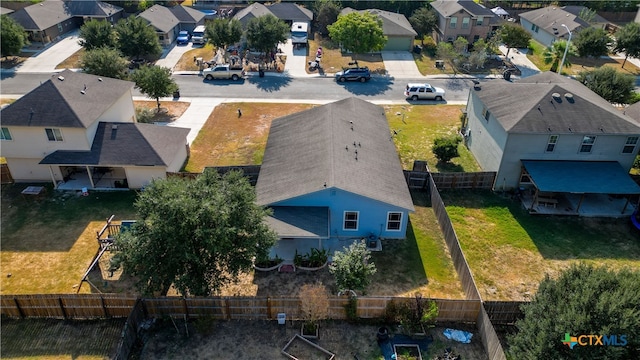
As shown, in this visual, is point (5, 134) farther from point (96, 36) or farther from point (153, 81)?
point (96, 36)

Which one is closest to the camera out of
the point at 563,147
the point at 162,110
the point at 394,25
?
the point at 563,147

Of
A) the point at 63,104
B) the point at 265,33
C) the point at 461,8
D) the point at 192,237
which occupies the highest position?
the point at 461,8

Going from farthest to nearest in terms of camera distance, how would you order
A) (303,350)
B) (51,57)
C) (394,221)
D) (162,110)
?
(51,57)
(162,110)
(394,221)
(303,350)

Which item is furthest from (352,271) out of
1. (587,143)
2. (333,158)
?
(587,143)

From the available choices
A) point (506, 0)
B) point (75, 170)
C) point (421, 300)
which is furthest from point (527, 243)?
point (506, 0)

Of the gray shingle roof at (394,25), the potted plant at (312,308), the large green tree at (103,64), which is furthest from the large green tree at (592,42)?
the large green tree at (103,64)

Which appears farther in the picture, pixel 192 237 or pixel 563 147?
pixel 563 147

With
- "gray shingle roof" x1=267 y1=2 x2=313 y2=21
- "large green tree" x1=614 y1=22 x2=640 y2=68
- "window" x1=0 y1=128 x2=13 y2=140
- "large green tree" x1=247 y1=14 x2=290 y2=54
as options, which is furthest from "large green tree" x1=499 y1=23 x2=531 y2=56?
"window" x1=0 y1=128 x2=13 y2=140
